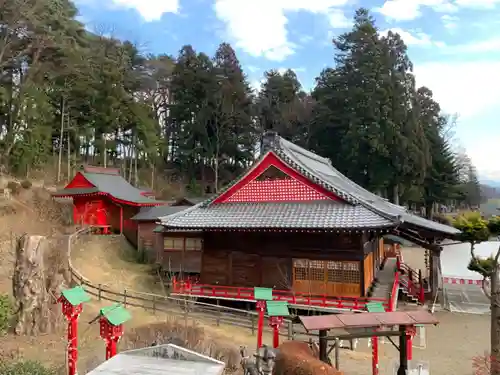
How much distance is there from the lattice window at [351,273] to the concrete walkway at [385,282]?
6.67 feet

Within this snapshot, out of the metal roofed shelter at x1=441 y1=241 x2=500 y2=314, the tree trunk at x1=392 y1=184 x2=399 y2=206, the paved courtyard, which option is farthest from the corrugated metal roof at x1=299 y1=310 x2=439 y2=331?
the tree trunk at x1=392 y1=184 x2=399 y2=206

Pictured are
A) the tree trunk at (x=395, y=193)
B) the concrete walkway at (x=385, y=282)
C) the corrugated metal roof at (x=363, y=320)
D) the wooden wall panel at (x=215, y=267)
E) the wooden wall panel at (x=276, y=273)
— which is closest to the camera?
the corrugated metal roof at (x=363, y=320)

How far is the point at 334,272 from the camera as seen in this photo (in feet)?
Answer: 54.2

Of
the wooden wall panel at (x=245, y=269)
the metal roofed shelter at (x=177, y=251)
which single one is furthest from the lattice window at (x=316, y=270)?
the metal roofed shelter at (x=177, y=251)

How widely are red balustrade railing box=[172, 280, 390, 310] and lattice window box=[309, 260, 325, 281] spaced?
78cm

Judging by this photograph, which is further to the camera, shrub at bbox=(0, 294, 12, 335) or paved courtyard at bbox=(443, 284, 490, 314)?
paved courtyard at bbox=(443, 284, 490, 314)

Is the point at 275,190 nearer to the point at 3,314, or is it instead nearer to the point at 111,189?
the point at 3,314

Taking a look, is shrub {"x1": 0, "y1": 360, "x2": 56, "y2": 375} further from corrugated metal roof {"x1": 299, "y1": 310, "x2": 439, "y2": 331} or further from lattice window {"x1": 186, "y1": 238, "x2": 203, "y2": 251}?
lattice window {"x1": 186, "y1": 238, "x2": 203, "y2": 251}

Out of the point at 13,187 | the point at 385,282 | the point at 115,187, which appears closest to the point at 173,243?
the point at 115,187

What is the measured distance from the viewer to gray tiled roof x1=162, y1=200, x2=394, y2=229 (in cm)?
1535

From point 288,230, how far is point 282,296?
2.77 metres

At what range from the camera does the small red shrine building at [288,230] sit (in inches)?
632

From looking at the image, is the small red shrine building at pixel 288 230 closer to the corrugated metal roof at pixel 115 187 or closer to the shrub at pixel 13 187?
the corrugated metal roof at pixel 115 187

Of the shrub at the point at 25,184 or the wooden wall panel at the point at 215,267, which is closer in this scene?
the wooden wall panel at the point at 215,267
